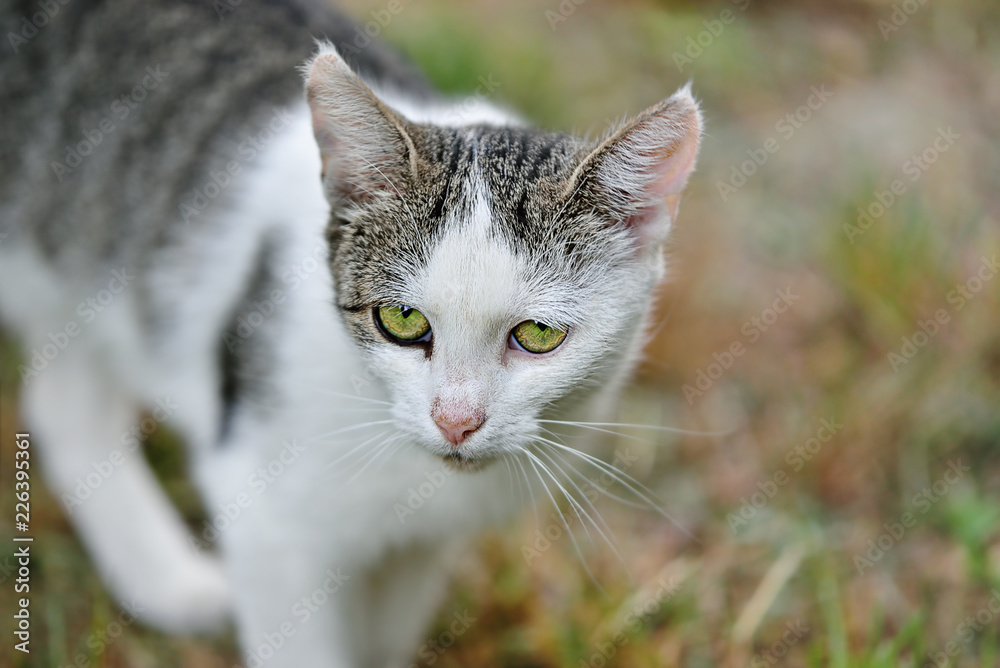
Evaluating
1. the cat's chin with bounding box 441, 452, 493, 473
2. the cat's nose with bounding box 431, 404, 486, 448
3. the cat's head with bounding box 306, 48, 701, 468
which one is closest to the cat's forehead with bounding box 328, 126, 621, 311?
the cat's head with bounding box 306, 48, 701, 468

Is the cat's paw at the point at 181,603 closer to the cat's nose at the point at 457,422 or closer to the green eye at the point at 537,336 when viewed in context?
the cat's nose at the point at 457,422

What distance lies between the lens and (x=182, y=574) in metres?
3.19

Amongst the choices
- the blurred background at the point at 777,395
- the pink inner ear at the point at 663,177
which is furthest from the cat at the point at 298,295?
the blurred background at the point at 777,395

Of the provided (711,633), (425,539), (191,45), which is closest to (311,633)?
(425,539)

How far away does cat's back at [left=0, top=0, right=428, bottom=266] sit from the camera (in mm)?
2750

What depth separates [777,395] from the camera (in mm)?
3688

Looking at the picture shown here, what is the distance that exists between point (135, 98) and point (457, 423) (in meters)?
1.81

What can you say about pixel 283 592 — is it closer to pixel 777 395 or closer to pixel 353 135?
pixel 353 135

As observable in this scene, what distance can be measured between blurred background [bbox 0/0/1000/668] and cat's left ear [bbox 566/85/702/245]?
2.08ft

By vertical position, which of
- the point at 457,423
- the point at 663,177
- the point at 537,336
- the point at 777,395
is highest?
the point at 663,177

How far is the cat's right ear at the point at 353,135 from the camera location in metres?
1.80

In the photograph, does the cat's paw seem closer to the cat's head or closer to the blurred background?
the blurred background

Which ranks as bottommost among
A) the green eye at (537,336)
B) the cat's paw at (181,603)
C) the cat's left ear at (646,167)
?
the cat's paw at (181,603)

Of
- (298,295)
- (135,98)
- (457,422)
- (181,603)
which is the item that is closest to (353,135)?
(298,295)
